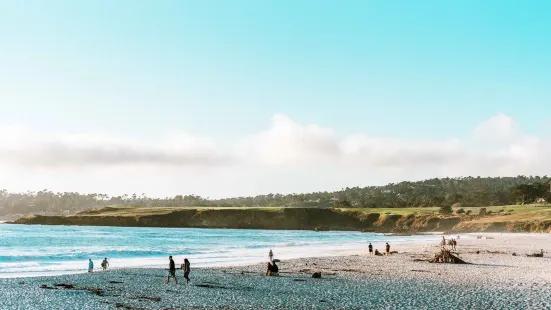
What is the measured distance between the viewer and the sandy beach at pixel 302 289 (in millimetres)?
23969

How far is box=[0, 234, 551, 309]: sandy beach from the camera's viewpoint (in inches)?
944

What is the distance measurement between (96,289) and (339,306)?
1438cm

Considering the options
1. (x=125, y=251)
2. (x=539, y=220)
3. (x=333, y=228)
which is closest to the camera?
(x=125, y=251)

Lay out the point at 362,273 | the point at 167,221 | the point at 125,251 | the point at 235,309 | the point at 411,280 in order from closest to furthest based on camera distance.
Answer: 1. the point at 235,309
2. the point at 411,280
3. the point at 362,273
4. the point at 125,251
5. the point at 167,221

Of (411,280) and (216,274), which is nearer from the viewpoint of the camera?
(411,280)

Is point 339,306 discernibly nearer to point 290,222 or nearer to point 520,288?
point 520,288

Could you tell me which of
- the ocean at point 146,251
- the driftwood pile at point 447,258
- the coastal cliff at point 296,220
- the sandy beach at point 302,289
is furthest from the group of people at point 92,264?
the coastal cliff at point 296,220

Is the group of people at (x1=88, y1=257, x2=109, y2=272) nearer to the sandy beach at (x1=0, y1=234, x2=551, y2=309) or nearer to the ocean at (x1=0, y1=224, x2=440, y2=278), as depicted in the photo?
the ocean at (x1=0, y1=224, x2=440, y2=278)

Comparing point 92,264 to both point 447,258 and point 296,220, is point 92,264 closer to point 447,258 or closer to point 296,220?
point 447,258

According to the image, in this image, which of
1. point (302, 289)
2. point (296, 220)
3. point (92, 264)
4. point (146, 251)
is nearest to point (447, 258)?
point (302, 289)

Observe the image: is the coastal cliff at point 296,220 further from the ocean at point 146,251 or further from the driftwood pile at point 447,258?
the driftwood pile at point 447,258

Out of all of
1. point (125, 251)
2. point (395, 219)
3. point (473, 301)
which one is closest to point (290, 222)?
point (395, 219)

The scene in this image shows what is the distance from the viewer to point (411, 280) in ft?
108

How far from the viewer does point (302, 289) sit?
29375 mm
